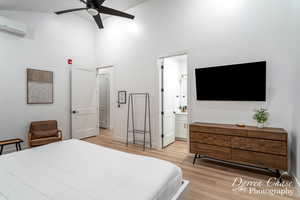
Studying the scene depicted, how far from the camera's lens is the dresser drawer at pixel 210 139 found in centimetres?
259

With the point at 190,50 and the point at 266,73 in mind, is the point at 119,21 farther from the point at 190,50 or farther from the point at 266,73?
the point at 266,73

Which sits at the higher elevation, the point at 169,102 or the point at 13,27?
the point at 13,27

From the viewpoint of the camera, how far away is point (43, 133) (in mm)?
3465

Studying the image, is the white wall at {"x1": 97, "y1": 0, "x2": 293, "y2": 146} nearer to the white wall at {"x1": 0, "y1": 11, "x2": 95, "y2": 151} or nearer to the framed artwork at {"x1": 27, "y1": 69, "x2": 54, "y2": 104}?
the white wall at {"x1": 0, "y1": 11, "x2": 95, "y2": 151}

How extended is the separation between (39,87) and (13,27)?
1346 millimetres

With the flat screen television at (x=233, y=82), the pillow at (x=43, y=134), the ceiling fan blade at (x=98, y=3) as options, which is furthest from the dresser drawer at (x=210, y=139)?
the pillow at (x=43, y=134)

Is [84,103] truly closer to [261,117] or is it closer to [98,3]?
[98,3]

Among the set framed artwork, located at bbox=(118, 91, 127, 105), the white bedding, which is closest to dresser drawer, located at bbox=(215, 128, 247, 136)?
Answer: the white bedding

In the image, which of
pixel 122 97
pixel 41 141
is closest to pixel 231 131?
pixel 122 97

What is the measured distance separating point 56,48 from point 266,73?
4.84 metres

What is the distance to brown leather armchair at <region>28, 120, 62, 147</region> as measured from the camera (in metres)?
3.19

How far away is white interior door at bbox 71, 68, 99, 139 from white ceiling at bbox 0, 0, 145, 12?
157 cm

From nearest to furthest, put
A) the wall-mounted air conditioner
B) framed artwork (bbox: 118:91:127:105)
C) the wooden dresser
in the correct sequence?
the wooden dresser → the wall-mounted air conditioner → framed artwork (bbox: 118:91:127:105)

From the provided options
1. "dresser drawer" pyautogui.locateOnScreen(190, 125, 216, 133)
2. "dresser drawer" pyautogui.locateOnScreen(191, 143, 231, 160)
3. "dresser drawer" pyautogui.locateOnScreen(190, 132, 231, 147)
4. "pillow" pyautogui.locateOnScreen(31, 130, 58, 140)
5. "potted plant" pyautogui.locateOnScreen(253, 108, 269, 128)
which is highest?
"potted plant" pyautogui.locateOnScreen(253, 108, 269, 128)
